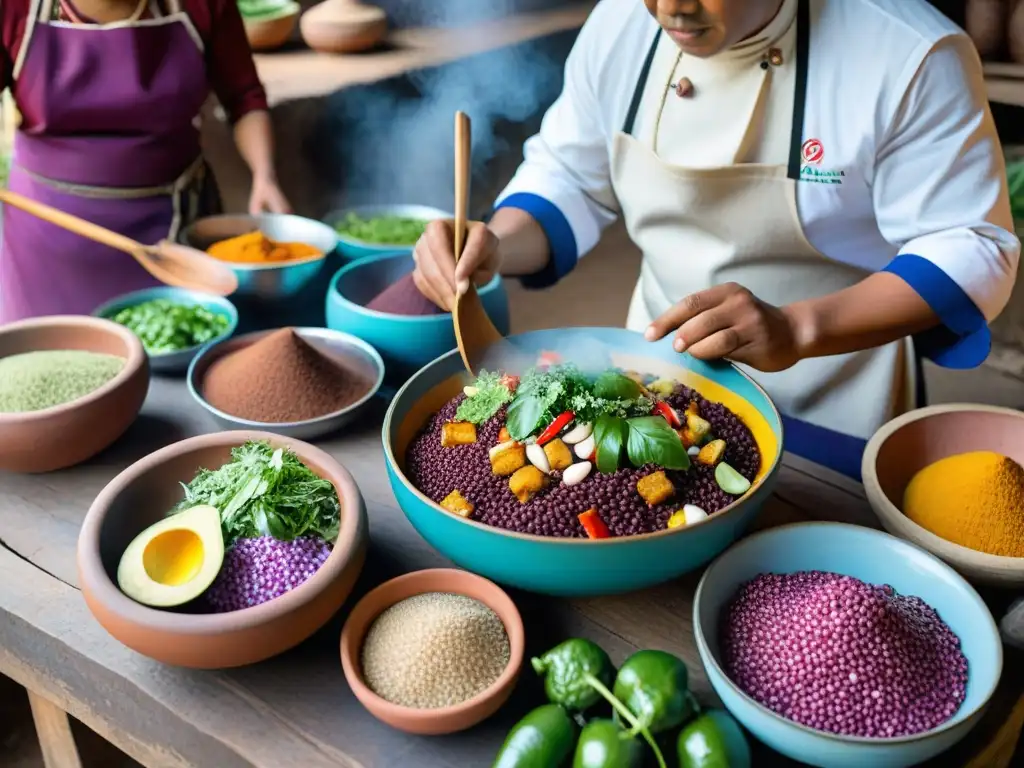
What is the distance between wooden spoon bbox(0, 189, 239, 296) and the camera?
1.59 m

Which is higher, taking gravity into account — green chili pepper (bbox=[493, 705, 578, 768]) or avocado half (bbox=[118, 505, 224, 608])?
avocado half (bbox=[118, 505, 224, 608])

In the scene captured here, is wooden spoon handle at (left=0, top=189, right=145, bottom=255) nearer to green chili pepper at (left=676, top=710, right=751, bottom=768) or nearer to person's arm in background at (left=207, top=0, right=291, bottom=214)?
person's arm in background at (left=207, top=0, right=291, bottom=214)

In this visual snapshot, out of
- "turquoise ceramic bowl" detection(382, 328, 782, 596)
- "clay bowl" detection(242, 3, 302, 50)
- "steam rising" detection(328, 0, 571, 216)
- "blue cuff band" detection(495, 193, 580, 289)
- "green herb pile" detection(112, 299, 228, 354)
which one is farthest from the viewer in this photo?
"clay bowl" detection(242, 3, 302, 50)

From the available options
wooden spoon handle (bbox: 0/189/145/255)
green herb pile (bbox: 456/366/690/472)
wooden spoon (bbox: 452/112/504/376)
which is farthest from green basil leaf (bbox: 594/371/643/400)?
wooden spoon handle (bbox: 0/189/145/255)

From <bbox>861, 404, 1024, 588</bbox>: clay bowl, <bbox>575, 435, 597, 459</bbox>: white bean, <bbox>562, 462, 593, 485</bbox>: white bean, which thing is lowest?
<bbox>861, 404, 1024, 588</bbox>: clay bowl

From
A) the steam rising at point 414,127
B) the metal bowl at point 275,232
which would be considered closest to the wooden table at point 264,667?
the metal bowl at point 275,232

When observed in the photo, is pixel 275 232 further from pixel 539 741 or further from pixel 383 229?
pixel 539 741

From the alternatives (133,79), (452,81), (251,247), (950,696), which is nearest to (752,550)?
(950,696)

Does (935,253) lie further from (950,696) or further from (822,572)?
(950,696)

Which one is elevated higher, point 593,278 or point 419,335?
point 419,335

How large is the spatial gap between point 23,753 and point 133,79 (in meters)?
1.53

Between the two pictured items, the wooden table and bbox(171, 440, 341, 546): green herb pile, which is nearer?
the wooden table

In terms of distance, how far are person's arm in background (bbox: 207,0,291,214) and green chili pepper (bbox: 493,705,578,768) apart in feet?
5.14

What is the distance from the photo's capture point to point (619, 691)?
86 cm
